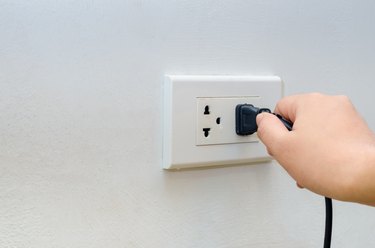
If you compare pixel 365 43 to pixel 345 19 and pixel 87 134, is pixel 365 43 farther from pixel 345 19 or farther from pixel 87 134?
pixel 87 134

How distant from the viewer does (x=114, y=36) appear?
475 millimetres

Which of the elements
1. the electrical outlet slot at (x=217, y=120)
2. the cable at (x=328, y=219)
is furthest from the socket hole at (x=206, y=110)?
the cable at (x=328, y=219)

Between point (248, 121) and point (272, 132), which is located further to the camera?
point (248, 121)

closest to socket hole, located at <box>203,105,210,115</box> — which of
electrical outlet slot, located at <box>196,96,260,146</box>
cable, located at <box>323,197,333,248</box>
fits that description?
electrical outlet slot, located at <box>196,96,260,146</box>

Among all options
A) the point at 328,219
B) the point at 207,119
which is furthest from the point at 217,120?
the point at 328,219

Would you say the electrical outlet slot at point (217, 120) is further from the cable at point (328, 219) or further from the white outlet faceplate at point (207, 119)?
the cable at point (328, 219)

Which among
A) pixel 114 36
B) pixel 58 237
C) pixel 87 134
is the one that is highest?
pixel 114 36

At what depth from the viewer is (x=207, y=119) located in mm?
520

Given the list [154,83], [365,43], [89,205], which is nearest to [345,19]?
[365,43]

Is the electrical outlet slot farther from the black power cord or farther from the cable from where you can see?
the cable

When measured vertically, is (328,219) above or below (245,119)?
below

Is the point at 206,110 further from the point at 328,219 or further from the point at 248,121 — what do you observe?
the point at 328,219

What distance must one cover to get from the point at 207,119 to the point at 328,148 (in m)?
0.17

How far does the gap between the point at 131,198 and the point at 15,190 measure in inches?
4.7
